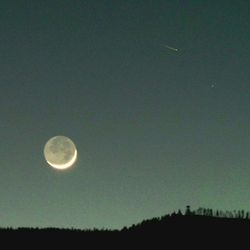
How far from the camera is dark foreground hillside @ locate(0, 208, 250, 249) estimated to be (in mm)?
34062

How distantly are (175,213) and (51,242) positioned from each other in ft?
33.4

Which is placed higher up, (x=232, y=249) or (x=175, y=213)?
(x=175, y=213)

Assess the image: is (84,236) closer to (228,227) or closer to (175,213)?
(175,213)

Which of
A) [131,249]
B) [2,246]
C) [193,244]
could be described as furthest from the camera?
[2,246]

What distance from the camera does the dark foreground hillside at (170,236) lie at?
112 ft

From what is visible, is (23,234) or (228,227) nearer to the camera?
(228,227)

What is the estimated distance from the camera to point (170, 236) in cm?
3453

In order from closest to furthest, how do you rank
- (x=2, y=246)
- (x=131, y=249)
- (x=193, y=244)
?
(x=193, y=244) → (x=131, y=249) → (x=2, y=246)

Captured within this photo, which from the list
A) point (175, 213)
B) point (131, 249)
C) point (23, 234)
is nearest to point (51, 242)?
point (23, 234)

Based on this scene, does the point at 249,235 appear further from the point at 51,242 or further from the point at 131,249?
the point at 51,242

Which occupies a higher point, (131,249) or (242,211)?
(242,211)

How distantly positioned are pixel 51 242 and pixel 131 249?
6.63 metres

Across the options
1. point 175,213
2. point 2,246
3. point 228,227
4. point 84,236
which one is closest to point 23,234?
point 2,246

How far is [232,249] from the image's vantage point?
34219 millimetres
